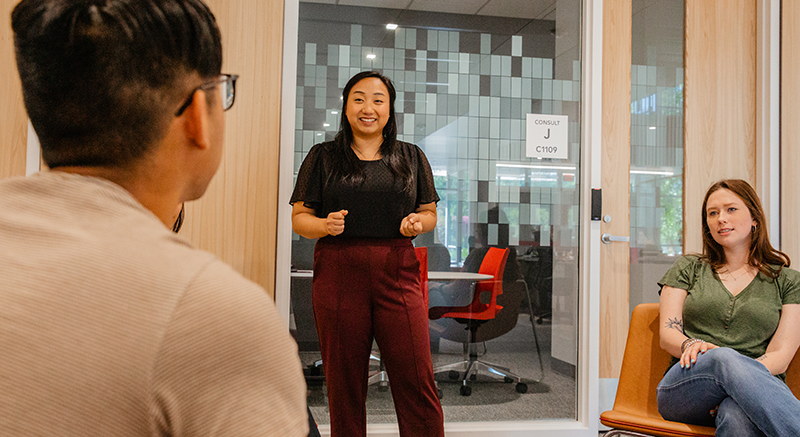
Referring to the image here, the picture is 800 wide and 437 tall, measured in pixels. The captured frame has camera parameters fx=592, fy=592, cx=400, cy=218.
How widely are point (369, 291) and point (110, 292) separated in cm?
166

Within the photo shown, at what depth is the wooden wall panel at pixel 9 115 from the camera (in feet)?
8.41

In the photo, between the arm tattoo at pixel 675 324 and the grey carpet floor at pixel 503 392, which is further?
the grey carpet floor at pixel 503 392

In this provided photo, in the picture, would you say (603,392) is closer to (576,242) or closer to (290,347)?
(576,242)

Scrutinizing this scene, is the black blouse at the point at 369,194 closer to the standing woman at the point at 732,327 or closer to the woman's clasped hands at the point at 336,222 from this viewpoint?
the woman's clasped hands at the point at 336,222

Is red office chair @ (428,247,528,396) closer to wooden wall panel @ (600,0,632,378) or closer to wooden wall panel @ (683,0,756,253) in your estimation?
wooden wall panel @ (600,0,632,378)

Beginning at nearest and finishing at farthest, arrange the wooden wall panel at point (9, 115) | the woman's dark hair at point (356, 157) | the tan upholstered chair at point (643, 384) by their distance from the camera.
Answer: the tan upholstered chair at point (643, 384) → the woman's dark hair at point (356, 157) → the wooden wall panel at point (9, 115)

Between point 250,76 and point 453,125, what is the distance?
0.99m

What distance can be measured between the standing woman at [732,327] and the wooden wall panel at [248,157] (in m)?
1.72

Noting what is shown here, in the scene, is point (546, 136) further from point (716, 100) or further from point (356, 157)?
point (356, 157)

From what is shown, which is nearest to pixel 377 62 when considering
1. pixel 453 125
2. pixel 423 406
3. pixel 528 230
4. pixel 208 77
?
pixel 453 125

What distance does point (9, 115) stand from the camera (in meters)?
2.57

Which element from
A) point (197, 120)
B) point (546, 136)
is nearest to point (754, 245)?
point (546, 136)

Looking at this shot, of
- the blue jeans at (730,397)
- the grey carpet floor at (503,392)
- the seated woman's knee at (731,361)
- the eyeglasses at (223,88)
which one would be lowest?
the grey carpet floor at (503,392)

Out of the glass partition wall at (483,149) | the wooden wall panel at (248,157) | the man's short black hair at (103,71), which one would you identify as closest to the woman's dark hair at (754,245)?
the glass partition wall at (483,149)
